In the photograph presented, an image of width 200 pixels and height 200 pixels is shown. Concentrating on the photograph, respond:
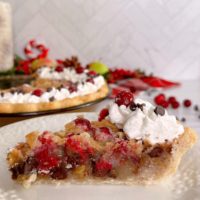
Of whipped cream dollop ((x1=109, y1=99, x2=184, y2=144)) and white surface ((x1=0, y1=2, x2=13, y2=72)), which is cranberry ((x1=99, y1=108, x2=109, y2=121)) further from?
white surface ((x1=0, y1=2, x2=13, y2=72))

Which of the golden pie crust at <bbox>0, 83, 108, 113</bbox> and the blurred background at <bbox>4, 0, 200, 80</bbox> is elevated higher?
the blurred background at <bbox>4, 0, 200, 80</bbox>

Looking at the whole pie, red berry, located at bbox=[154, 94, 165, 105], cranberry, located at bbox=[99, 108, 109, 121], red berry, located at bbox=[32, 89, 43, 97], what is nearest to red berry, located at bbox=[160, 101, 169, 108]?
red berry, located at bbox=[154, 94, 165, 105]

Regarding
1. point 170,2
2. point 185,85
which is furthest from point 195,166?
point 170,2

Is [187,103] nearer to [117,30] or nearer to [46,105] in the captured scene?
[46,105]

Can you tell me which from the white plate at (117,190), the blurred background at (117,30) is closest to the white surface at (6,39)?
the blurred background at (117,30)

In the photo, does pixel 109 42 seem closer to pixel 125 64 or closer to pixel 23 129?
pixel 125 64

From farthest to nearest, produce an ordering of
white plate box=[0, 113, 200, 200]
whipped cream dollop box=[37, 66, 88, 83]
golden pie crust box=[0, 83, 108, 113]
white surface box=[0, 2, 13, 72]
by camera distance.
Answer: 1. white surface box=[0, 2, 13, 72]
2. whipped cream dollop box=[37, 66, 88, 83]
3. golden pie crust box=[0, 83, 108, 113]
4. white plate box=[0, 113, 200, 200]

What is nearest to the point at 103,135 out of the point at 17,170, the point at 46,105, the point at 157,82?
the point at 17,170
